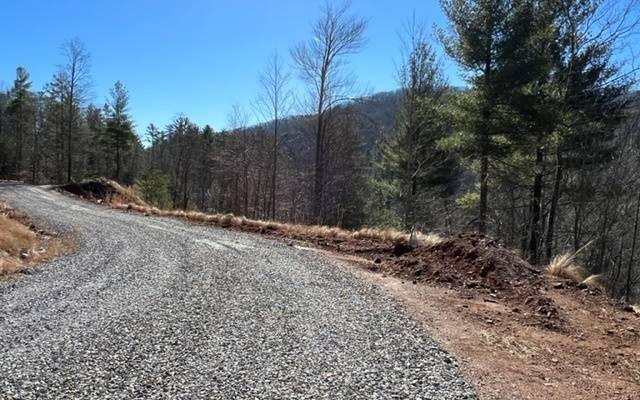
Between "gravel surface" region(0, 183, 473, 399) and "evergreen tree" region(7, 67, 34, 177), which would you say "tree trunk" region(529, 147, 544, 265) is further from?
"evergreen tree" region(7, 67, 34, 177)

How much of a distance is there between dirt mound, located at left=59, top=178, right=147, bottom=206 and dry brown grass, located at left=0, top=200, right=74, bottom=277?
1215 cm

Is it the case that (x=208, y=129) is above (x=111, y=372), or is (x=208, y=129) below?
above

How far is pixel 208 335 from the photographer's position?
15.3 feet

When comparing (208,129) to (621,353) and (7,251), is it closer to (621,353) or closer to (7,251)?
(7,251)

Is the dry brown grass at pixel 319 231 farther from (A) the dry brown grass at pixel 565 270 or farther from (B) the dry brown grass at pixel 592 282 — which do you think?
(B) the dry brown grass at pixel 592 282

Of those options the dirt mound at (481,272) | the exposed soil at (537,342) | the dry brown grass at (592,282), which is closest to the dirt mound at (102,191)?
the dirt mound at (481,272)

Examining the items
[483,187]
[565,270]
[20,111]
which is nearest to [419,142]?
[483,187]

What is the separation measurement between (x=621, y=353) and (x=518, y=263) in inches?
124

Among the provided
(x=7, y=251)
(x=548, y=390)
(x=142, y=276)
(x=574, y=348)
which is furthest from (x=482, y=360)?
(x=7, y=251)

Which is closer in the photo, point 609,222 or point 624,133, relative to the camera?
point 624,133

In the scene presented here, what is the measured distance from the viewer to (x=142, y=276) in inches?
288

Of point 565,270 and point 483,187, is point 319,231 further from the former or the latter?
point 483,187

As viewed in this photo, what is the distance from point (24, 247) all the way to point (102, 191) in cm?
1588

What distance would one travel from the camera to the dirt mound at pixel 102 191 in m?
22.7
